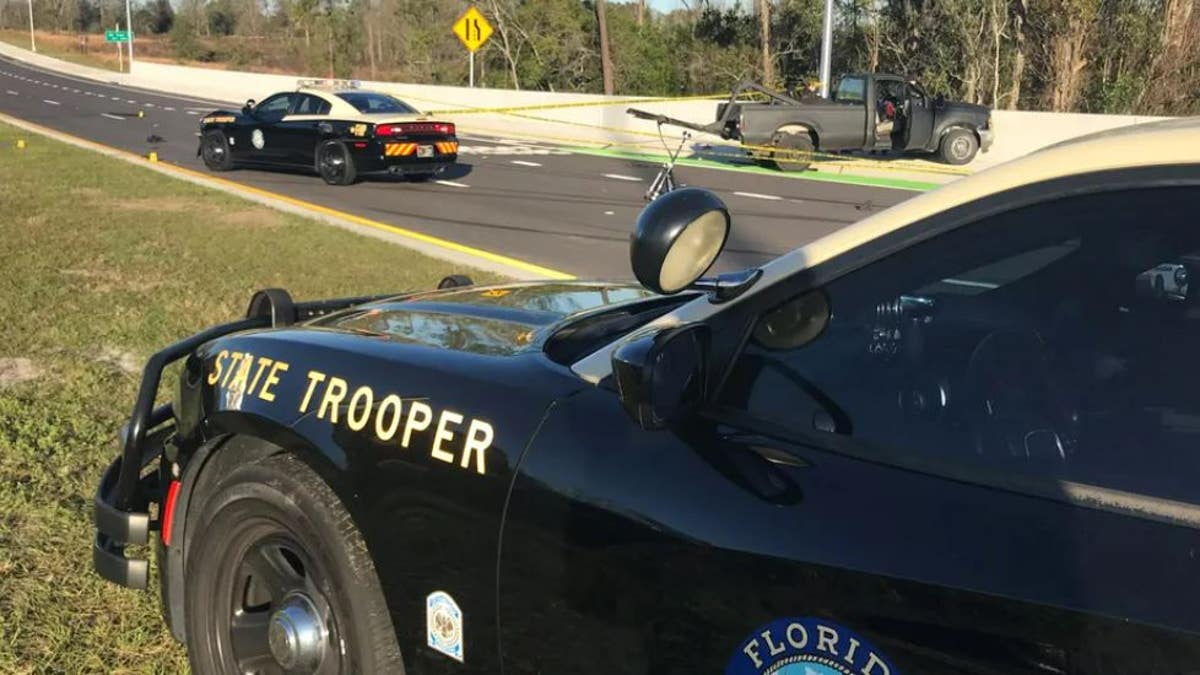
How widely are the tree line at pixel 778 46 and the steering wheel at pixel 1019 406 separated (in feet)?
79.9

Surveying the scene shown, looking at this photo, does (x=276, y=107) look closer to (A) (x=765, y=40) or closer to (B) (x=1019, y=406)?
(B) (x=1019, y=406)

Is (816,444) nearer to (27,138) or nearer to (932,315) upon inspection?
(932,315)

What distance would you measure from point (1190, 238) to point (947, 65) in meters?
30.5

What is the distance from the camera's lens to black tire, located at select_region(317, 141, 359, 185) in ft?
53.1

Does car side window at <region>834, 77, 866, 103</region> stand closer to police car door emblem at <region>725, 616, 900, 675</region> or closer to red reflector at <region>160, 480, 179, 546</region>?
red reflector at <region>160, 480, 179, 546</region>

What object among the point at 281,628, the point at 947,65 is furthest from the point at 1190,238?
the point at 947,65

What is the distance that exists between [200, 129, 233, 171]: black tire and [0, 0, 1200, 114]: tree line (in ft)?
61.2

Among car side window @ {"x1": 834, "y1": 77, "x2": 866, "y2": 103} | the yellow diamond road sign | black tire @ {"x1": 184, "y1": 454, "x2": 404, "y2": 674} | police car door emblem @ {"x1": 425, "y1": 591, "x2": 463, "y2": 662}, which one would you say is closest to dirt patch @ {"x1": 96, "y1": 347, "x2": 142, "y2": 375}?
black tire @ {"x1": 184, "y1": 454, "x2": 404, "y2": 674}

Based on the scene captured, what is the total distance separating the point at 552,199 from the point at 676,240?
43.5 ft

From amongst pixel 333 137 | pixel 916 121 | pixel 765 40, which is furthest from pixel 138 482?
pixel 765 40

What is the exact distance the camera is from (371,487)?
7.42ft

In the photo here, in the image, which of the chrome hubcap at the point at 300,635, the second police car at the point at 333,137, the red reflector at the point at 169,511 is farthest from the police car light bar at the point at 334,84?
the chrome hubcap at the point at 300,635

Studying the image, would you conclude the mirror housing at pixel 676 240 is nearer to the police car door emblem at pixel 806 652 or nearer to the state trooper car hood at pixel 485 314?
the state trooper car hood at pixel 485 314

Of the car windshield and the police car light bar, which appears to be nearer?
the car windshield
